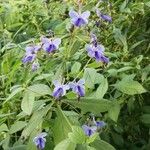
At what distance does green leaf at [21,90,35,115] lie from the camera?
1.25m

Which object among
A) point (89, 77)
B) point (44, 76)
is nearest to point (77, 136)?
point (89, 77)

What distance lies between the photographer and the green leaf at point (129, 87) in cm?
144

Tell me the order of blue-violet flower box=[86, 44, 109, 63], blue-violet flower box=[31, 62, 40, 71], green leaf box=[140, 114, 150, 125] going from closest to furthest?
blue-violet flower box=[86, 44, 109, 63], blue-violet flower box=[31, 62, 40, 71], green leaf box=[140, 114, 150, 125]

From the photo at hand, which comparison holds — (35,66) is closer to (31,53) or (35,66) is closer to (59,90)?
(31,53)

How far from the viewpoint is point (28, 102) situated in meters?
1.28

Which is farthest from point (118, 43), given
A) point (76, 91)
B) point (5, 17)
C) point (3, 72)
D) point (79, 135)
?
point (5, 17)

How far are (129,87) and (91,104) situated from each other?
0.68ft

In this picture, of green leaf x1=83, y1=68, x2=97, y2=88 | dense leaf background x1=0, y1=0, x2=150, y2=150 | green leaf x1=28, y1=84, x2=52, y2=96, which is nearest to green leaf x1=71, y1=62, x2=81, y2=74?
dense leaf background x1=0, y1=0, x2=150, y2=150

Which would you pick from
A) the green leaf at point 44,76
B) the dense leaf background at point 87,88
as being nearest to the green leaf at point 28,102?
the dense leaf background at point 87,88

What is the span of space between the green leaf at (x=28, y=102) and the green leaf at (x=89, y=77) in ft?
0.63

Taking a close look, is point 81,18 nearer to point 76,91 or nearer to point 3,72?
point 76,91

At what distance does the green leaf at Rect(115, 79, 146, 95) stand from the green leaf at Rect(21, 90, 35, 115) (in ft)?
1.05

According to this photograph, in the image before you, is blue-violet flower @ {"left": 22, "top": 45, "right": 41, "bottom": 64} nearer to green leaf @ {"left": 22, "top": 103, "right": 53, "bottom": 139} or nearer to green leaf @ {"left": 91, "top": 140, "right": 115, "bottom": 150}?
green leaf @ {"left": 22, "top": 103, "right": 53, "bottom": 139}

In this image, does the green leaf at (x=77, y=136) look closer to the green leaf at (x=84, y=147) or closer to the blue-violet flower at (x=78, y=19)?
the green leaf at (x=84, y=147)
